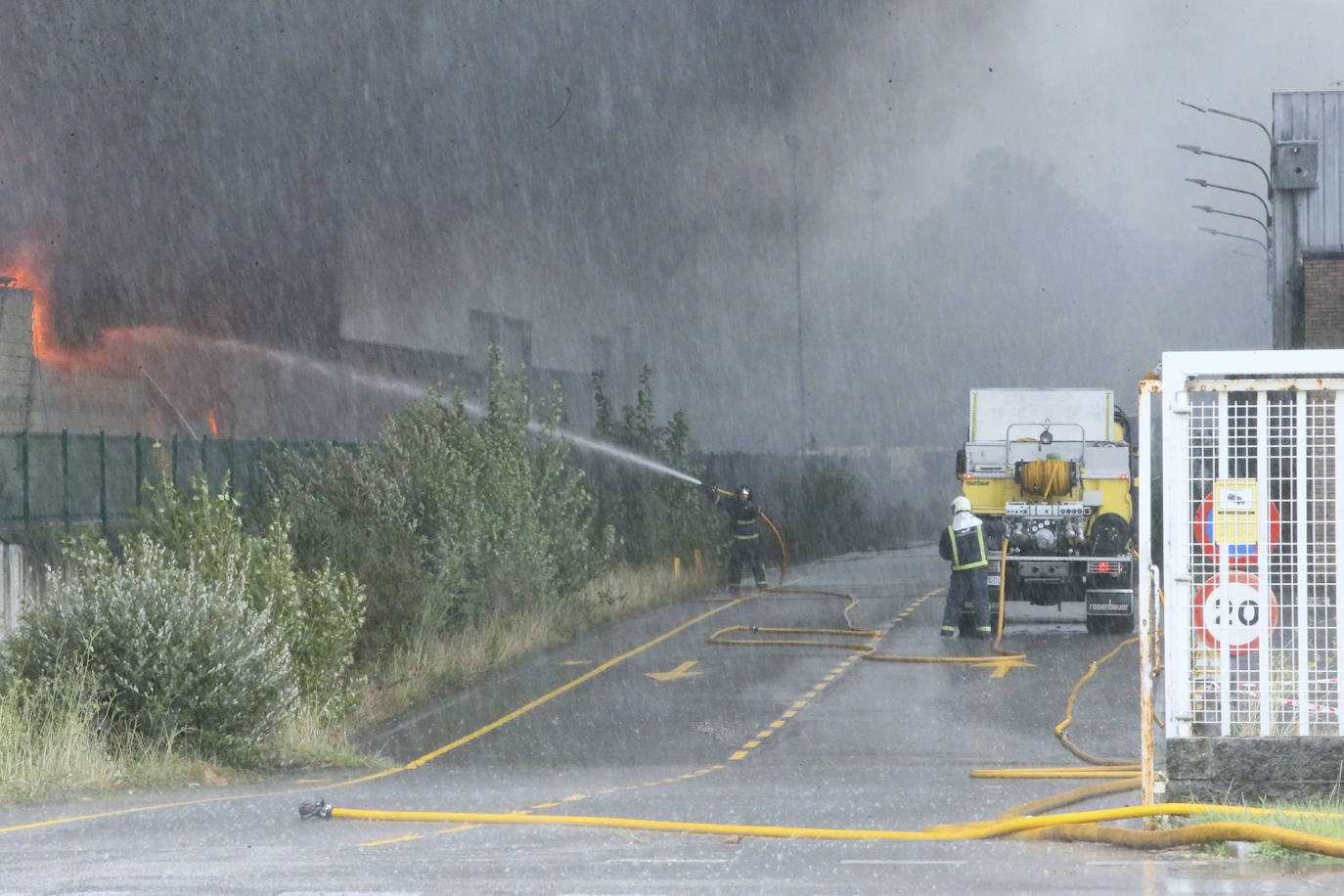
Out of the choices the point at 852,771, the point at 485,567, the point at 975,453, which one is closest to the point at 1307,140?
the point at 975,453

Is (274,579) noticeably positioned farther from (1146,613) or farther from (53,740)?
(1146,613)

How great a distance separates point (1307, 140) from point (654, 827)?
37115 mm

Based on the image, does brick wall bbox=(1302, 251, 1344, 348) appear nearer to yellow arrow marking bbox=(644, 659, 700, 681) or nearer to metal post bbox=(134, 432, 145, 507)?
yellow arrow marking bbox=(644, 659, 700, 681)

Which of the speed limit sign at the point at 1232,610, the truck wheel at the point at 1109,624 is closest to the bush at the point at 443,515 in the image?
the truck wheel at the point at 1109,624

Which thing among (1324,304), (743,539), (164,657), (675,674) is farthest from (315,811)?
(1324,304)

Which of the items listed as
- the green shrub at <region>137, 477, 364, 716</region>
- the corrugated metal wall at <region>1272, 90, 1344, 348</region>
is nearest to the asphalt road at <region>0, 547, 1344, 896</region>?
the green shrub at <region>137, 477, 364, 716</region>

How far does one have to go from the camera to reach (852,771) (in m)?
12.4

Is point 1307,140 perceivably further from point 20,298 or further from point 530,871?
point 530,871

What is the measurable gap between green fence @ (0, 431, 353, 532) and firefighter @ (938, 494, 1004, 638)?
936cm

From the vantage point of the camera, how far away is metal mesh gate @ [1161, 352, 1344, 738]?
325 inches

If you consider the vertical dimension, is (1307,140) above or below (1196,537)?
above

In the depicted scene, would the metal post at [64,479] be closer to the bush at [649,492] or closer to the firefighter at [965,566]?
the firefighter at [965,566]

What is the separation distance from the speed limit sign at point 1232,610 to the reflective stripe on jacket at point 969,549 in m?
Result: 13.4

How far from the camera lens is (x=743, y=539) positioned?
3256 centimetres
